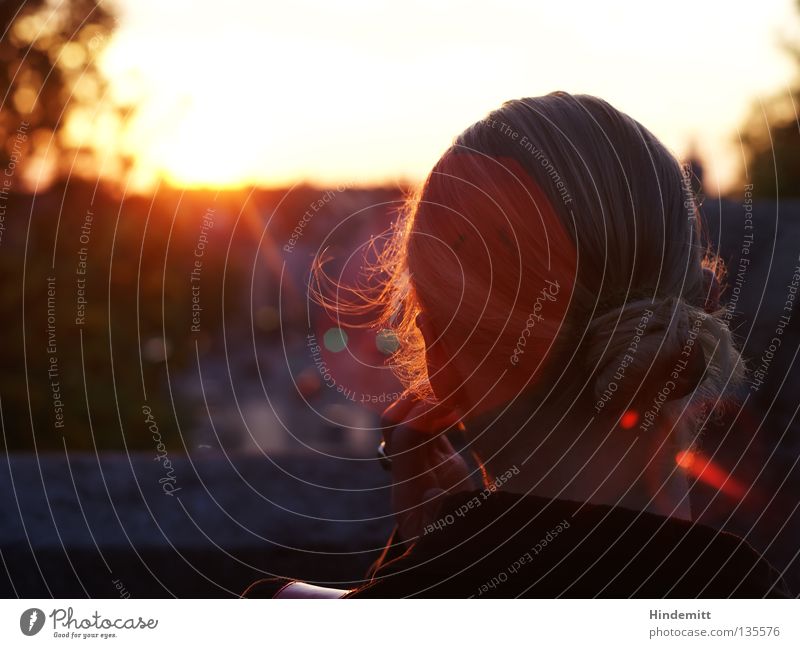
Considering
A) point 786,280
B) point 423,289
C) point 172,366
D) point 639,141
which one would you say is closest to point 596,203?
point 639,141

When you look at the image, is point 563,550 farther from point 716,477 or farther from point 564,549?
point 716,477

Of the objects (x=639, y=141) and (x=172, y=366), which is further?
(x=172, y=366)

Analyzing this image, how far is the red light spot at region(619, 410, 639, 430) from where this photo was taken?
793mm

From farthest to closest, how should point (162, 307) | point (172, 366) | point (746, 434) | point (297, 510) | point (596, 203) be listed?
1. point (172, 366)
2. point (162, 307)
3. point (746, 434)
4. point (297, 510)
5. point (596, 203)

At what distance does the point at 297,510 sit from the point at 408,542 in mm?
274

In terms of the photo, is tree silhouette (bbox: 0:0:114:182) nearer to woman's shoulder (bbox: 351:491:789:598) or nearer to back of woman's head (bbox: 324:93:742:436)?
back of woman's head (bbox: 324:93:742:436)

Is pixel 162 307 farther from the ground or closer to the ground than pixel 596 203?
closer to the ground

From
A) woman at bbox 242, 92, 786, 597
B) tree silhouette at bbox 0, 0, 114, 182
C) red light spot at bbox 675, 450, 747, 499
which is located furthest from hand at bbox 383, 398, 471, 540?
tree silhouette at bbox 0, 0, 114, 182

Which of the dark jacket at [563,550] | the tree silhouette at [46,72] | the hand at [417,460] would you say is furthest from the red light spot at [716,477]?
the tree silhouette at [46,72]

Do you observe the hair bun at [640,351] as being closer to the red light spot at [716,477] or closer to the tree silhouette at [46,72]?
the red light spot at [716,477]

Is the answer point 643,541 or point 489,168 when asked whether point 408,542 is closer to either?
point 643,541

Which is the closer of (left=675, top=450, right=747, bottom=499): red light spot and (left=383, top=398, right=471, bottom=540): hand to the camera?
(left=383, top=398, right=471, bottom=540): hand

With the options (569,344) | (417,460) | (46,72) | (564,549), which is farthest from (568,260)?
(46,72)

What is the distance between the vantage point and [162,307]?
3.03m
